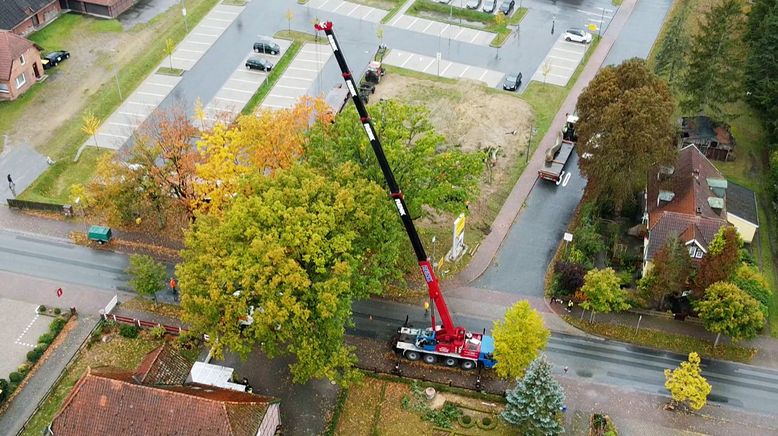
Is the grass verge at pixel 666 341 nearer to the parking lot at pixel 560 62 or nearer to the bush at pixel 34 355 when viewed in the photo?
the parking lot at pixel 560 62

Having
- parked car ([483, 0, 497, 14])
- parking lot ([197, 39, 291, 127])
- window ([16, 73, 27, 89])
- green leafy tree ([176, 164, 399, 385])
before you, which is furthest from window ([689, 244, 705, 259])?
window ([16, 73, 27, 89])

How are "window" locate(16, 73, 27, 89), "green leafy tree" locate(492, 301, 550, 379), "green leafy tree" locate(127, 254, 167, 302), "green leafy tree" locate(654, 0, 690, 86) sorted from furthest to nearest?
"window" locate(16, 73, 27, 89) < "green leafy tree" locate(654, 0, 690, 86) < "green leafy tree" locate(127, 254, 167, 302) < "green leafy tree" locate(492, 301, 550, 379)

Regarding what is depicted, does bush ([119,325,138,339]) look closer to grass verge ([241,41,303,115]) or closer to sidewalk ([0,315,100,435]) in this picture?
sidewalk ([0,315,100,435])

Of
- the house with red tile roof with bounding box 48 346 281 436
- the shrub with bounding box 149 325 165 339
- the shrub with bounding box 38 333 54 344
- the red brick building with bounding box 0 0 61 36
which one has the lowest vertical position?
the house with red tile roof with bounding box 48 346 281 436

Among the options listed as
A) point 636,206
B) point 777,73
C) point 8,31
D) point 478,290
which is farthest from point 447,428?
point 8,31

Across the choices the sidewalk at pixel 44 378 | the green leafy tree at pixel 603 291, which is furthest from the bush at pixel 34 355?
the green leafy tree at pixel 603 291

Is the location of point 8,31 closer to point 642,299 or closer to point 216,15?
point 216,15
